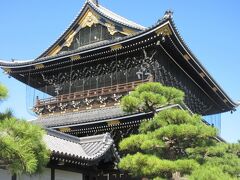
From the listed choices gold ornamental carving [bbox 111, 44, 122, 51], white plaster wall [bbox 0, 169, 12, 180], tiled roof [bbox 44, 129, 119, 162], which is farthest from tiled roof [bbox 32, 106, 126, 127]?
white plaster wall [bbox 0, 169, 12, 180]

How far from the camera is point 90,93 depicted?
25.8 meters

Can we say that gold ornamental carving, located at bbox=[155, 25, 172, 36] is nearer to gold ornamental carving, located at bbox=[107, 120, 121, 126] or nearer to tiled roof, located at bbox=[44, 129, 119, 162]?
gold ornamental carving, located at bbox=[107, 120, 121, 126]

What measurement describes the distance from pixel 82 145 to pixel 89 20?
494 inches

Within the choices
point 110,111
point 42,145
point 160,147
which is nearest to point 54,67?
point 110,111

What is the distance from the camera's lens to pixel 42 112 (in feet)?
90.4

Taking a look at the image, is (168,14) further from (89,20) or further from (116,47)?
(89,20)

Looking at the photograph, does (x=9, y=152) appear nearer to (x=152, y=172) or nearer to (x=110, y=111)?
(x=152, y=172)

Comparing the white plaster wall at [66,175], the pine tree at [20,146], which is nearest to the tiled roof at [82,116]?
the white plaster wall at [66,175]

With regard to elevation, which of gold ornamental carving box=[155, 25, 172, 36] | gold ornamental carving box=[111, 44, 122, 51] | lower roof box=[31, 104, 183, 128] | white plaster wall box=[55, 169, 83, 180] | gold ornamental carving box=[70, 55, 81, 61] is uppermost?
gold ornamental carving box=[155, 25, 172, 36]

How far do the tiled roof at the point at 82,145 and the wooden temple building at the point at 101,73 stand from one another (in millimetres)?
48

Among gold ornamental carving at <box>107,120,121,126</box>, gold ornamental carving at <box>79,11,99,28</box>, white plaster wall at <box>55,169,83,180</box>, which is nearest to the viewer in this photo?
white plaster wall at <box>55,169,83,180</box>

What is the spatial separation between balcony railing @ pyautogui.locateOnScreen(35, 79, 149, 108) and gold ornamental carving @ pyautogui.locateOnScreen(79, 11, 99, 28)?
537 centimetres

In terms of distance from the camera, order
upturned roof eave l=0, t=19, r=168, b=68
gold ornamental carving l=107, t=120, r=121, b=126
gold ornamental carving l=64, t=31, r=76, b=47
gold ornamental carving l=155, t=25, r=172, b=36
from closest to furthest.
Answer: gold ornamental carving l=107, t=120, r=121, b=126, gold ornamental carving l=155, t=25, r=172, b=36, upturned roof eave l=0, t=19, r=168, b=68, gold ornamental carving l=64, t=31, r=76, b=47

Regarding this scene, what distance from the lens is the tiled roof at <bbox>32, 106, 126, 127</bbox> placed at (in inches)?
898
